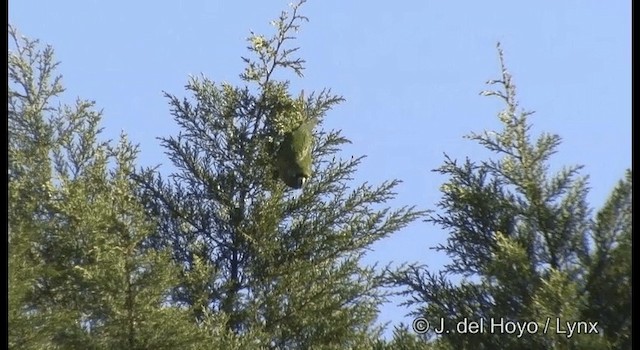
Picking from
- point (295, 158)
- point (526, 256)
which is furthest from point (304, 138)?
point (526, 256)

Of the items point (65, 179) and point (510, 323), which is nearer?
point (510, 323)

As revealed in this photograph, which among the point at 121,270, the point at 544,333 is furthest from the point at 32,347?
the point at 544,333

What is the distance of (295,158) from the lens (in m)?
9.50

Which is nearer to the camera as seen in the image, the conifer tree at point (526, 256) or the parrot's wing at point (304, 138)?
the conifer tree at point (526, 256)

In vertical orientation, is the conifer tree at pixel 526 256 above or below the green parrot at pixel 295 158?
below

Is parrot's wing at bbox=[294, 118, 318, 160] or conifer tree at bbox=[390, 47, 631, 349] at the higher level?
parrot's wing at bbox=[294, 118, 318, 160]

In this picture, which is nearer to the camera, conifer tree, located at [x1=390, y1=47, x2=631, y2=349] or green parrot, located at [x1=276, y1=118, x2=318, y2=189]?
conifer tree, located at [x1=390, y1=47, x2=631, y2=349]

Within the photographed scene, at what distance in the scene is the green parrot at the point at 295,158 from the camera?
31.1 ft

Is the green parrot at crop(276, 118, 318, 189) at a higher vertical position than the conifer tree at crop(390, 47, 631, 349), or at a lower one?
higher

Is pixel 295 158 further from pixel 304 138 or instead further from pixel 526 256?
pixel 526 256

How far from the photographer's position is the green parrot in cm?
948

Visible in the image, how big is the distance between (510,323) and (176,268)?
238 cm

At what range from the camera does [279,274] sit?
380 inches

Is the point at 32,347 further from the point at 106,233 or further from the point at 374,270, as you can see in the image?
the point at 374,270
